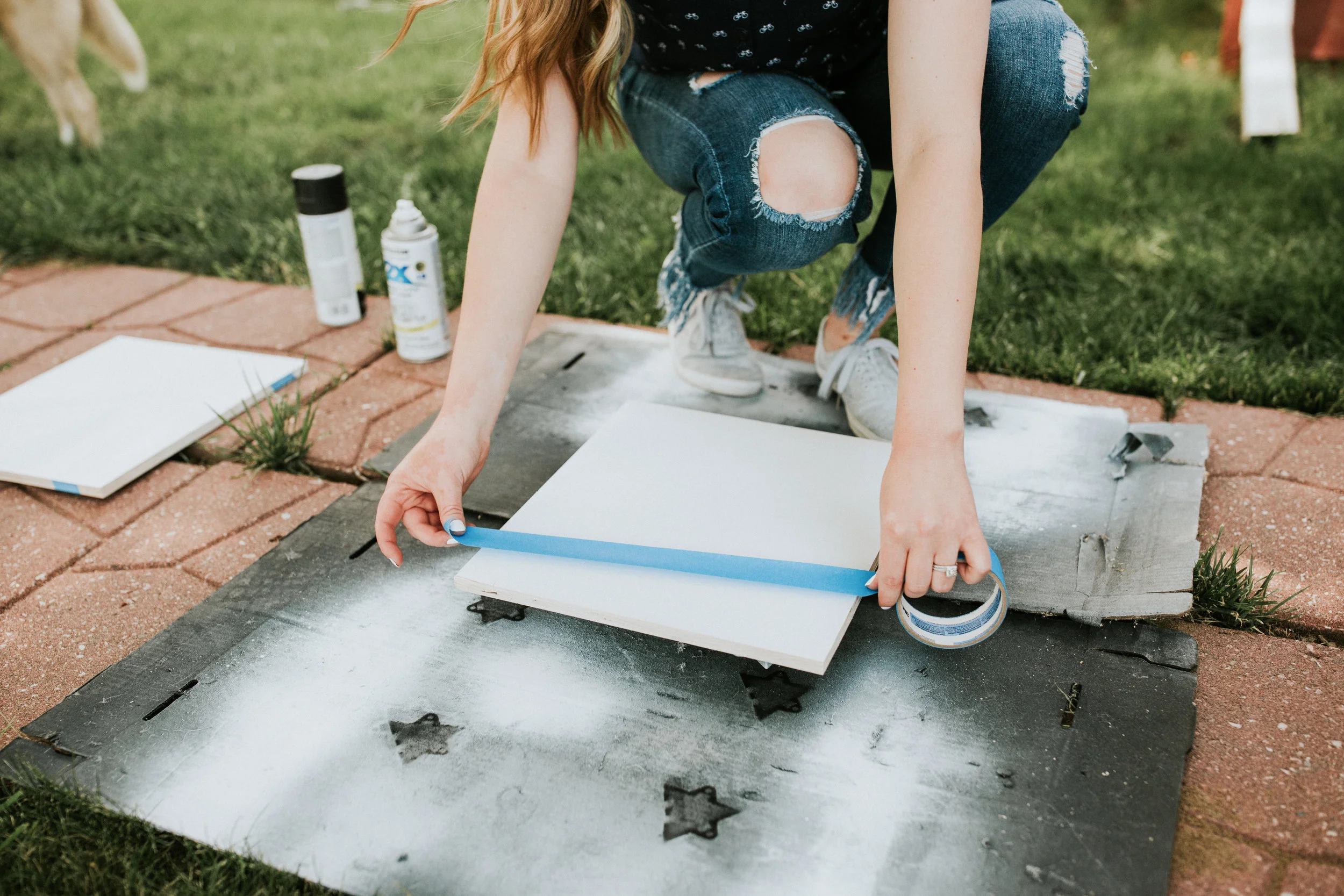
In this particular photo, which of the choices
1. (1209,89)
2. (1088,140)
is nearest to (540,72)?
(1088,140)

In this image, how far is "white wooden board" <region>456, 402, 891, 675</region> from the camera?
0.96 metres

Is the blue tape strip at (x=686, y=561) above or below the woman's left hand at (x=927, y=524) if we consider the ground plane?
below

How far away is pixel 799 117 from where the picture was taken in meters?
1.26

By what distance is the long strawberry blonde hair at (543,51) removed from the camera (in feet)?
3.69

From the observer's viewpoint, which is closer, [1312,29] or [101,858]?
[101,858]

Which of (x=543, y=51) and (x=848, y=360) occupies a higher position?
(x=543, y=51)

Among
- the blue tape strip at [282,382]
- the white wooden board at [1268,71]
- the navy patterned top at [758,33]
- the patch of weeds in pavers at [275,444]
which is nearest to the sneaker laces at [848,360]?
the navy patterned top at [758,33]

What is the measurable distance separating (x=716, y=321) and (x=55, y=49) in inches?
Result: 84.5

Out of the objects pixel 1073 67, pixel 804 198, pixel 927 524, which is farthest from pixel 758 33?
pixel 927 524

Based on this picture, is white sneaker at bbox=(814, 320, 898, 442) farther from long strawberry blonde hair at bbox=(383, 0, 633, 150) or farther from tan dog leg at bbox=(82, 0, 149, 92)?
tan dog leg at bbox=(82, 0, 149, 92)

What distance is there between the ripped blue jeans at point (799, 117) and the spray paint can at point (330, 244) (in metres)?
0.64

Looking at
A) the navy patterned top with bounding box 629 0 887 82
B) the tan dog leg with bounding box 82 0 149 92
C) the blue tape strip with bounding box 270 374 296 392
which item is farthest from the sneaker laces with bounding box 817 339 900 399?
the tan dog leg with bounding box 82 0 149 92

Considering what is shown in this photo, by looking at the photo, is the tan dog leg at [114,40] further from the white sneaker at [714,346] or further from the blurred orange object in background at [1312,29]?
the blurred orange object in background at [1312,29]

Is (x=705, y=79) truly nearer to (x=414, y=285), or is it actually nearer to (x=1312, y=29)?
(x=414, y=285)
